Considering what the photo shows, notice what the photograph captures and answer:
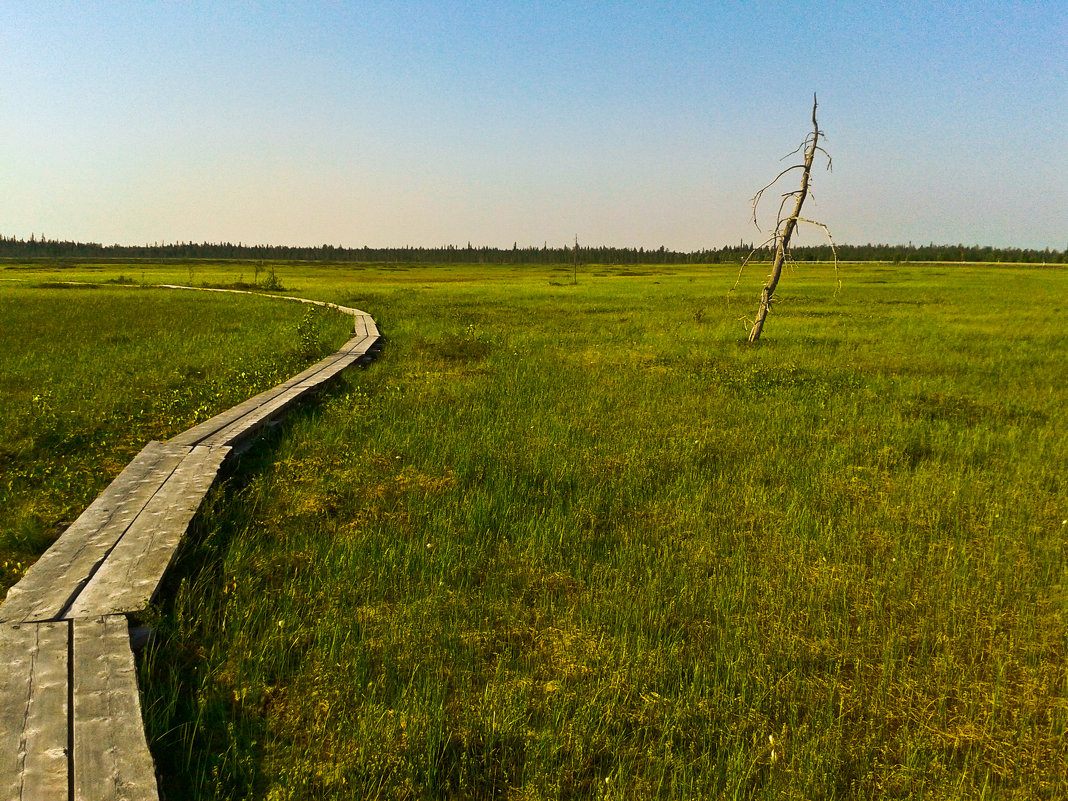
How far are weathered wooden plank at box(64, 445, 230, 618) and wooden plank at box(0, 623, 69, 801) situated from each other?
0.24 m

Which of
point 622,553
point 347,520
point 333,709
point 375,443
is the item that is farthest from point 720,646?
point 375,443

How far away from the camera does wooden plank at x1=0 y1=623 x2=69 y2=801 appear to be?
2047mm

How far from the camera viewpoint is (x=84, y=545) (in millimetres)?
3783

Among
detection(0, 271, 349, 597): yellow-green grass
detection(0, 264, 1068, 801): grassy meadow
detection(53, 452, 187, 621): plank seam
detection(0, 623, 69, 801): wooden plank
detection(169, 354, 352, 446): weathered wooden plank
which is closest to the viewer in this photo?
detection(0, 623, 69, 801): wooden plank

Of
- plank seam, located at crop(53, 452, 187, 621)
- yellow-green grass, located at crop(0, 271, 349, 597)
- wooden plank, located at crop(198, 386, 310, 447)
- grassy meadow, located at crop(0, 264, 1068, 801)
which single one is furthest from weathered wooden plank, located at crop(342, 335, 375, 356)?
plank seam, located at crop(53, 452, 187, 621)

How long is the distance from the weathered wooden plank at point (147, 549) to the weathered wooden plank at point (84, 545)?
7 cm

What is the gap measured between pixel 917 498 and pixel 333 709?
17.3ft

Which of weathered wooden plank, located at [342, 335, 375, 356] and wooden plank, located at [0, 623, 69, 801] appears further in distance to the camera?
weathered wooden plank, located at [342, 335, 375, 356]

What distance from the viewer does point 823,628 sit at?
11.8 feet

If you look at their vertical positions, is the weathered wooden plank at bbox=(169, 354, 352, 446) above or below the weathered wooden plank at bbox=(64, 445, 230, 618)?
above

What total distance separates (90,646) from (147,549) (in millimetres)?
1076

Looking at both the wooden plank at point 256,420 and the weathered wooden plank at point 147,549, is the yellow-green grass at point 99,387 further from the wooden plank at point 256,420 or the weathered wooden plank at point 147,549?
the wooden plank at point 256,420

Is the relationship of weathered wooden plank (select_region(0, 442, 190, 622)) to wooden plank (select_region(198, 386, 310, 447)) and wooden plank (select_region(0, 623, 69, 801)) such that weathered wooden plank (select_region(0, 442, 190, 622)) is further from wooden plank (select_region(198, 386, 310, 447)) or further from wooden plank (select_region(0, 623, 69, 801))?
wooden plank (select_region(198, 386, 310, 447))

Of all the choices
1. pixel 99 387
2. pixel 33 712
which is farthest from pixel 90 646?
pixel 99 387
